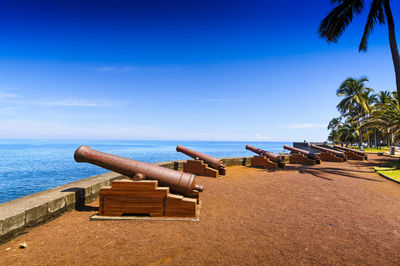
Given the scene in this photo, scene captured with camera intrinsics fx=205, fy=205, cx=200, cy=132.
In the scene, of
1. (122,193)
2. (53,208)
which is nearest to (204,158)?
(122,193)

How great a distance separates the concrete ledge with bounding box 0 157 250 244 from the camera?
2.99 meters

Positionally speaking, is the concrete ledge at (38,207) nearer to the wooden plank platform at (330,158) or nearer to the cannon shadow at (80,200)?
the cannon shadow at (80,200)

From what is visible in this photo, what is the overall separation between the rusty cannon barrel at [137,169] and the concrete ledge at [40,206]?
0.81 m

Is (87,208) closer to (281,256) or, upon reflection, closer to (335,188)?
(281,256)

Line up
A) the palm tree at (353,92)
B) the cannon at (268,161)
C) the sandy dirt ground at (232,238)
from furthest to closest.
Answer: the palm tree at (353,92), the cannon at (268,161), the sandy dirt ground at (232,238)

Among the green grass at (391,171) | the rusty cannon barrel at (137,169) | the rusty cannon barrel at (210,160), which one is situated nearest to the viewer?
the rusty cannon barrel at (137,169)

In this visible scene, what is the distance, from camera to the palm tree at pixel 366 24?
35.0ft

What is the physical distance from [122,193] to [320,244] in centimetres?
355

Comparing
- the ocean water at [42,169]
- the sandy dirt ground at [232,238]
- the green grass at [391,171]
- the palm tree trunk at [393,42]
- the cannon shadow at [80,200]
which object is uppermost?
the palm tree trunk at [393,42]

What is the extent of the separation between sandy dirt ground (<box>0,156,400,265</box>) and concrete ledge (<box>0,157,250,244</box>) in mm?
135

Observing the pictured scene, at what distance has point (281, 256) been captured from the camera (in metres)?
2.82

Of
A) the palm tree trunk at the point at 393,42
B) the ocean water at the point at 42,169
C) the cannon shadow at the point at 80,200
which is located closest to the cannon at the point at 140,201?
the cannon shadow at the point at 80,200

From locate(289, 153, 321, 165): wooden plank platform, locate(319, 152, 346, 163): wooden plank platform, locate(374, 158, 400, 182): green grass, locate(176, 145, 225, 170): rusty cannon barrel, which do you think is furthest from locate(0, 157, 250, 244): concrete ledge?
locate(319, 152, 346, 163): wooden plank platform

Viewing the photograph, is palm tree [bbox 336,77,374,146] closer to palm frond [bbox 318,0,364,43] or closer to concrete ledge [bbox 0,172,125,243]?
palm frond [bbox 318,0,364,43]
